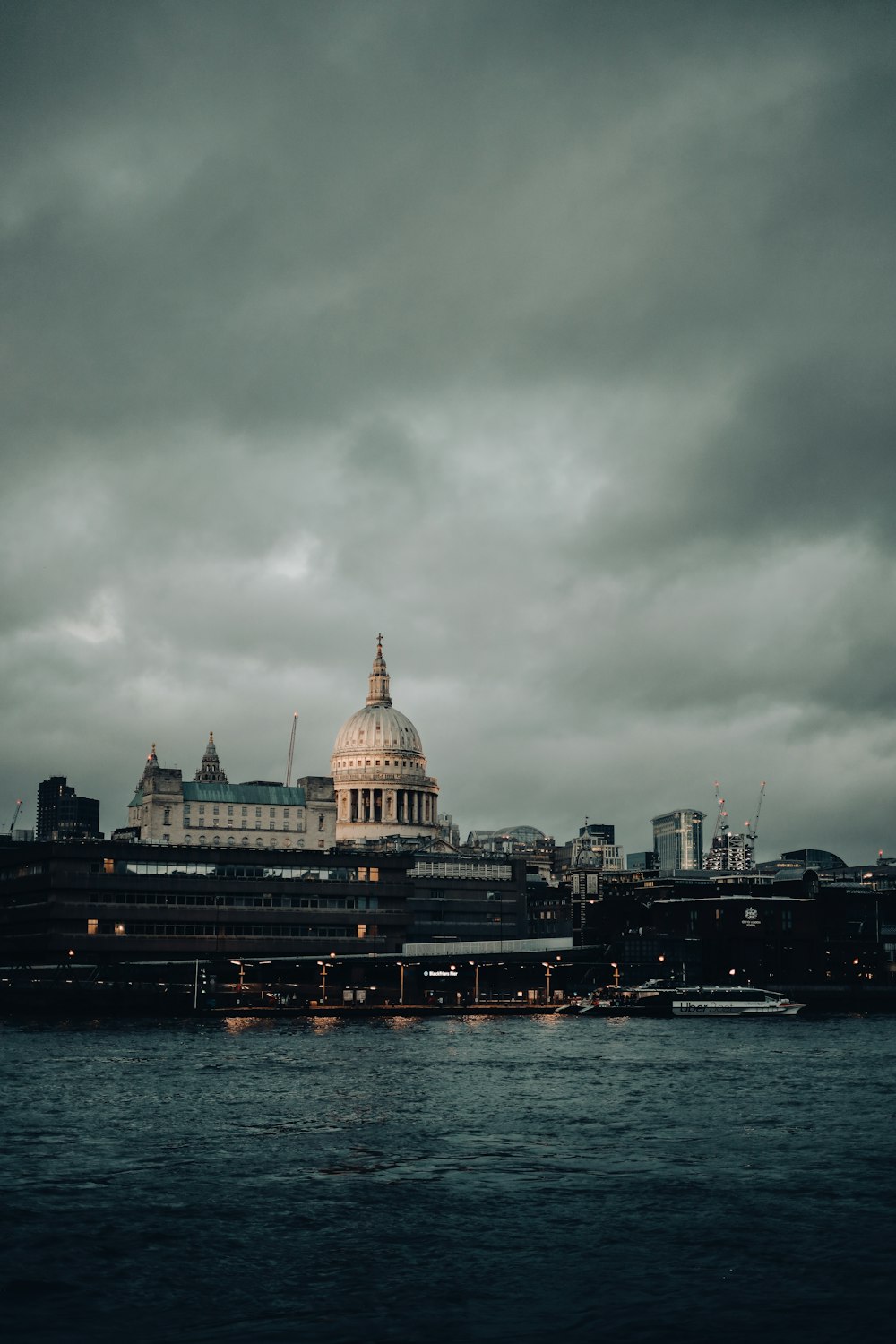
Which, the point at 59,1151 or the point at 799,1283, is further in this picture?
the point at 59,1151

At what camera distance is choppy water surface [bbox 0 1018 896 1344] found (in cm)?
4550

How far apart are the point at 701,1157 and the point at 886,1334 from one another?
29597 mm

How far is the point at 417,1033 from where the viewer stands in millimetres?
158625

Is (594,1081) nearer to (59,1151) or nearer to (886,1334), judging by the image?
(59,1151)

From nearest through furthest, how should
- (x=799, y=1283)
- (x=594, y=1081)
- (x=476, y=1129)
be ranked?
(x=799, y=1283)
(x=476, y=1129)
(x=594, y=1081)

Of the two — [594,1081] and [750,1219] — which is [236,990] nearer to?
[594,1081]

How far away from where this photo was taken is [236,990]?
193250 mm

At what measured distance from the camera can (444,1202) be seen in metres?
61.3

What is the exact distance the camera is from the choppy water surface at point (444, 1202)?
4550 centimetres

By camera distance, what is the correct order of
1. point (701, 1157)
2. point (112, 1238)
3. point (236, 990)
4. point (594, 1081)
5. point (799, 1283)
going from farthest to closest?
1. point (236, 990)
2. point (594, 1081)
3. point (701, 1157)
4. point (112, 1238)
5. point (799, 1283)

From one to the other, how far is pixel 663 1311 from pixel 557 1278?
4747mm

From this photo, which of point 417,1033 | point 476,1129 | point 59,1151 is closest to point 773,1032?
point 417,1033

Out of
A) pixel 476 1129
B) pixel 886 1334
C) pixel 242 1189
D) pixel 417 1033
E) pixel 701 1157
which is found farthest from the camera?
pixel 417 1033

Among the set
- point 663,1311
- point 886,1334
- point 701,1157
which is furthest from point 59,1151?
point 886,1334
